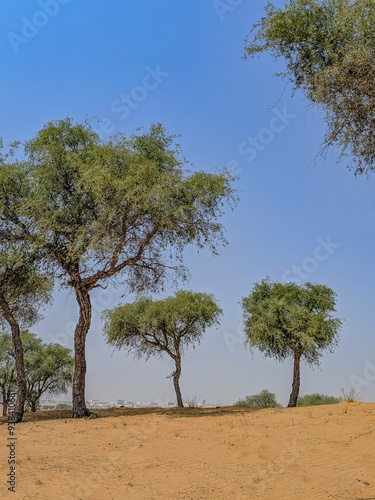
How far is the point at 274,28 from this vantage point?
12.1m

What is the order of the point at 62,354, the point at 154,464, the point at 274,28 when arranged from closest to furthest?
the point at 154,464 < the point at 274,28 < the point at 62,354

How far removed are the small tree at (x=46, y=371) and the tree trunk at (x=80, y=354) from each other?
2019cm

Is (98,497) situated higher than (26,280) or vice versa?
(26,280)

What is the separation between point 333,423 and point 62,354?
31045 millimetres

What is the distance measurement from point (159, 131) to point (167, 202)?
4349 mm

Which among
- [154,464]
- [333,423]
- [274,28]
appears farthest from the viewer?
[274,28]

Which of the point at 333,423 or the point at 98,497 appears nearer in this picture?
the point at 98,497

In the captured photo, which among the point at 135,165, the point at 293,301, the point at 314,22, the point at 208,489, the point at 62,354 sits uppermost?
the point at 314,22

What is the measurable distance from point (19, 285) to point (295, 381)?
61.1 ft

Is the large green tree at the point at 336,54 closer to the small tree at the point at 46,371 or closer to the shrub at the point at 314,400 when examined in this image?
the small tree at the point at 46,371

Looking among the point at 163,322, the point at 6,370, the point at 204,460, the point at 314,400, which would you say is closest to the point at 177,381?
the point at 163,322

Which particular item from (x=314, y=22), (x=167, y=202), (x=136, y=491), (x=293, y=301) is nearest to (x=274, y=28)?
(x=314, y=22)

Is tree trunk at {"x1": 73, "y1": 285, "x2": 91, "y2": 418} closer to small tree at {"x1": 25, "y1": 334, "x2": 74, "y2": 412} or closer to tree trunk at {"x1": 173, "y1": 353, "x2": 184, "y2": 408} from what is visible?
tree trunk at {"x1": 173, "y1": 353, "x2": 184, "y2": 408}

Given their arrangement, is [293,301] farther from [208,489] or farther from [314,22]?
[208,489]
